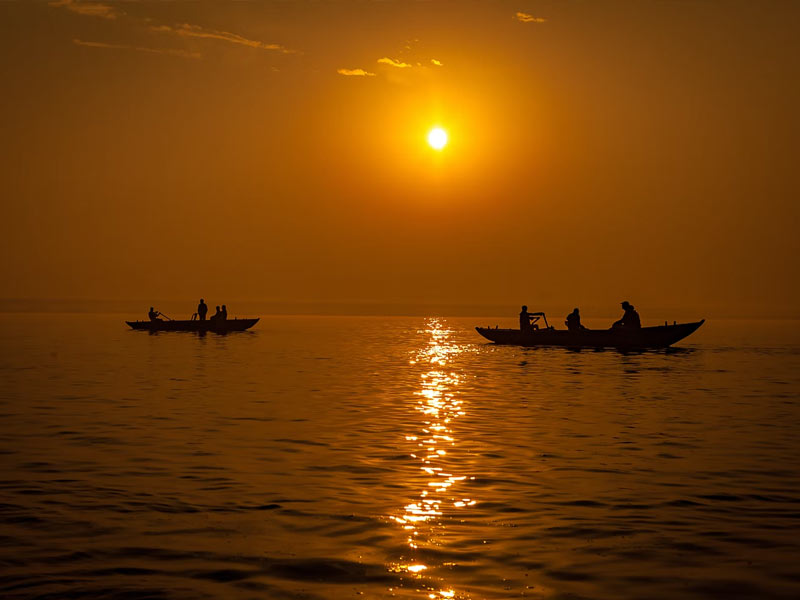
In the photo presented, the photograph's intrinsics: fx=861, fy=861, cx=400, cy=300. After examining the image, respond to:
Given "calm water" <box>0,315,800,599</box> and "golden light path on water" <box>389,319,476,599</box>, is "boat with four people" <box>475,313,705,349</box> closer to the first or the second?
"calm water" <box>0,315,800,599</box>

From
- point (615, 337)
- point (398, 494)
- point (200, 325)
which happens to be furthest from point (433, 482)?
point (200, 325)

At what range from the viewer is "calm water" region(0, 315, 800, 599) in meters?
9.87

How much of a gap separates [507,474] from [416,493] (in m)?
2.41

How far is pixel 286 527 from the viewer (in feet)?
39.5

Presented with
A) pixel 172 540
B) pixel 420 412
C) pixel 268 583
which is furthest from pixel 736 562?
pixel 420 412

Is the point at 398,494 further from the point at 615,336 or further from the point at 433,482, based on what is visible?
the point at 615,336

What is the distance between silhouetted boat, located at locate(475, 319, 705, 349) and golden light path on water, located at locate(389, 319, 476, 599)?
26.0 metres

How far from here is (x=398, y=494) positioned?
1426 centimetres

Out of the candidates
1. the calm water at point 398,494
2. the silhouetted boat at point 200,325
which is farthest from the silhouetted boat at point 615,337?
the silhouetted boat at point 200,325

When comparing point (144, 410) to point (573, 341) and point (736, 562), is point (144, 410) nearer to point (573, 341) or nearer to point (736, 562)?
point (736, 562)

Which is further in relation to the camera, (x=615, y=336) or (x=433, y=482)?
(x=615, y=336)

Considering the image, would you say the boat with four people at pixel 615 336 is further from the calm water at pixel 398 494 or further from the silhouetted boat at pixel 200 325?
the silhouetted boat at pixel 200 325

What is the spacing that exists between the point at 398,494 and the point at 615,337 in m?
44.5

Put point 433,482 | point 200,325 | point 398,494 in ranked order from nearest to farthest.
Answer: point 398,494 → point 433,482 → point 200,325
